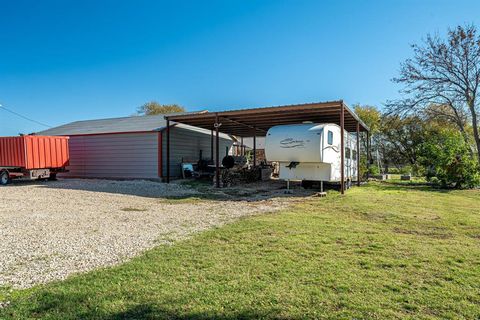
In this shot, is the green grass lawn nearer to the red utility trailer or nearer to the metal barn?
the metal barn

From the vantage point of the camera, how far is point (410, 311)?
276 centimetres

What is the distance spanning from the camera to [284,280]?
3438 millimetres

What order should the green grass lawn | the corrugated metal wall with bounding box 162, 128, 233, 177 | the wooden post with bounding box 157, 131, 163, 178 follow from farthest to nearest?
the corrugated metal wall with bounding box 162, 128, 233, 177, the wooden post with bounding box 157, 131, 163, 178, the green grass lawn

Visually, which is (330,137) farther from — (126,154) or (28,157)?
(28,157)

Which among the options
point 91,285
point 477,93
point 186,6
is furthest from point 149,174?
point 477,93

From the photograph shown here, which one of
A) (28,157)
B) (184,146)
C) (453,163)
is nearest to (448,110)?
(453,163)

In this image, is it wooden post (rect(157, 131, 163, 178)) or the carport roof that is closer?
the carport roof

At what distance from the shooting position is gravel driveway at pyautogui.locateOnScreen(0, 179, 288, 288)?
4.03 metres

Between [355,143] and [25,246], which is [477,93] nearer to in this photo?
[355,143]

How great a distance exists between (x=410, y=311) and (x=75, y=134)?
19.6 m

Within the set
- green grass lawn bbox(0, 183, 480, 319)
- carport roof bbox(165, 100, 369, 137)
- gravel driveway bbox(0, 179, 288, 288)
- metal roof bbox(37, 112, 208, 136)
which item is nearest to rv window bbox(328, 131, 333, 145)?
carport roof bbox(165, 100, 369, 137)

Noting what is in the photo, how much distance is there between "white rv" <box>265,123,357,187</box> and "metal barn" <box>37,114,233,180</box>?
6713 mm

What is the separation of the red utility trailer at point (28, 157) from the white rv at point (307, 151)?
1090 cm

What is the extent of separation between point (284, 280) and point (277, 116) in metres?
11.8
